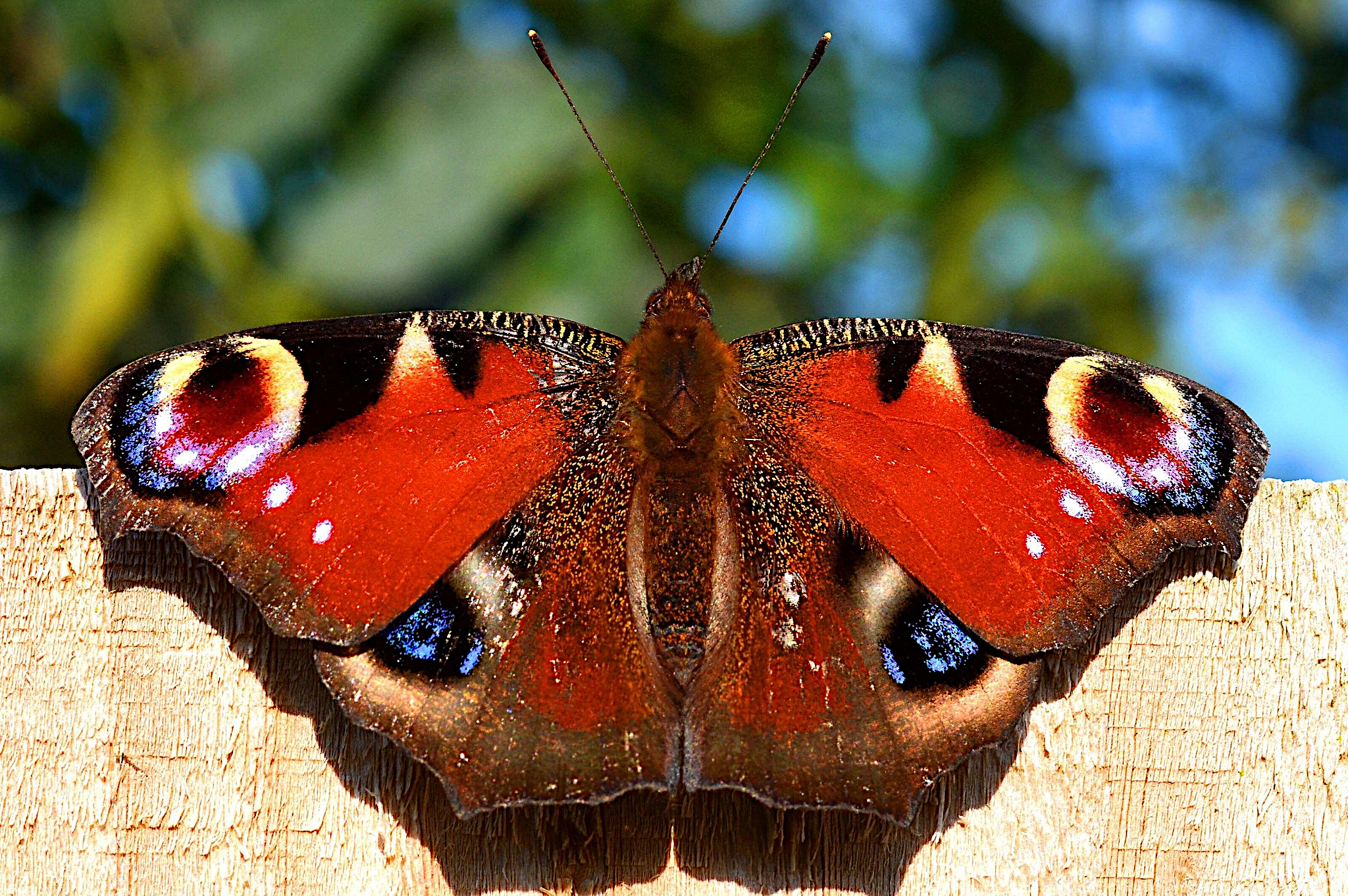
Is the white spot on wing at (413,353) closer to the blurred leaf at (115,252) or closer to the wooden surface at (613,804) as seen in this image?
the wooden surface at (613,804)

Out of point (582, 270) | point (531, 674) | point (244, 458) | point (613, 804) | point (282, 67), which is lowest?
point (613, 804)

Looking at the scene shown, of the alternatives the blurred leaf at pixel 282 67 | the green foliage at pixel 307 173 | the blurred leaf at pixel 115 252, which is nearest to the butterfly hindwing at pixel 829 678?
the green foliage at pixel 307 173

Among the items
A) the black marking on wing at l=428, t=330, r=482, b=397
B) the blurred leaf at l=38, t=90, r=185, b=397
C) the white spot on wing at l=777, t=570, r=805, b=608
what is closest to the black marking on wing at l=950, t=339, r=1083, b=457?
the white spot on wing at l=777, t=570, r=805, b=608

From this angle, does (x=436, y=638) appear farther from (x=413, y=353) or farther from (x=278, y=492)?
(x=413, y=353)

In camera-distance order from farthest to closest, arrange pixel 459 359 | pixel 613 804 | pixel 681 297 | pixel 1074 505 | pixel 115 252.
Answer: pixel 115 252, pixel 681 297, pixel 459 359, pixel 1074 505, pixel 613 804

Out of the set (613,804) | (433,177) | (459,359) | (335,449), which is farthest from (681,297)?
(433,177)

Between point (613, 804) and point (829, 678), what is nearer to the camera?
point (613, 804)

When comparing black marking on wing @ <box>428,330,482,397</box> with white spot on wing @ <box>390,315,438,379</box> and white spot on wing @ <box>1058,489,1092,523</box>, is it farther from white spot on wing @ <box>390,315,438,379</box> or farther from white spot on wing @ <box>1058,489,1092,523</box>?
white spot on wing @ <box>1058,489,1092,523</box>
